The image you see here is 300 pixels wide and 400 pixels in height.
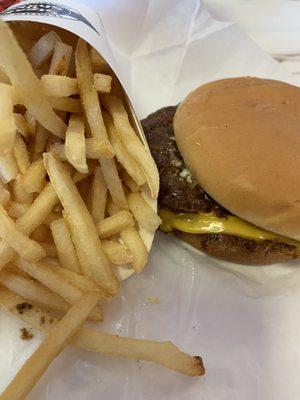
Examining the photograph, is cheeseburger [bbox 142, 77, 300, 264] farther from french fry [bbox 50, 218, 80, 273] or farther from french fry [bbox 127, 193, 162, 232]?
french fry [bbox 50, 218, 80, 273]

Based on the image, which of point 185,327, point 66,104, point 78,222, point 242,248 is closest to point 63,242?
point 78,222

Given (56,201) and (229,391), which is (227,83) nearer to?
(56,201)

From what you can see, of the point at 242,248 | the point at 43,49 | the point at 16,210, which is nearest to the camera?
the point at 16,210

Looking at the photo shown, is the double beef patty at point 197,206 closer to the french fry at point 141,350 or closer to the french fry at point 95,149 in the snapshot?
the french fry at point 95,149

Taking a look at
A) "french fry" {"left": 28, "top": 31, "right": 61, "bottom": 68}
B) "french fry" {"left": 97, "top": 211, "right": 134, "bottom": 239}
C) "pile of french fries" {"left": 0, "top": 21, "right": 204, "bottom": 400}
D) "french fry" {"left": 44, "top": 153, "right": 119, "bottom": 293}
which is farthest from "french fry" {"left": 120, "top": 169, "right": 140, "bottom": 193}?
"french fry" {"left": 28, "top": 31, "right": 61, "bottom": 68}

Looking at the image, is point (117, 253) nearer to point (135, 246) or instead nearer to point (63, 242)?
point (135, 246)
